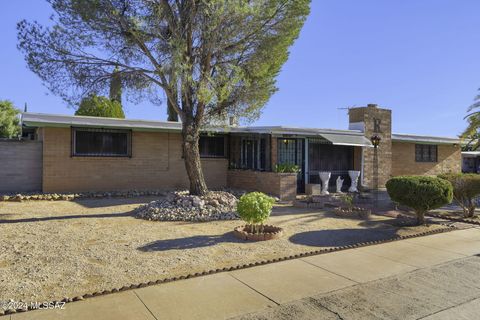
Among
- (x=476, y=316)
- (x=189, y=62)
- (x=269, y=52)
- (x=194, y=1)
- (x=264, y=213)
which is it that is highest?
(x=194, y=1)

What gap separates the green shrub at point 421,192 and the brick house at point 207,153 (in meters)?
5.66

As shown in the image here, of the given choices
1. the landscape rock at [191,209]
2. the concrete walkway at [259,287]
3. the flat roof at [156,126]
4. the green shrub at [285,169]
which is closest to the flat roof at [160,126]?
the flat roof at [156,126]

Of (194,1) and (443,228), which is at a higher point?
(194,1)

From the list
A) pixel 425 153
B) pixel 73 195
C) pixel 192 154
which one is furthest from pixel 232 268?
pixel 425 153

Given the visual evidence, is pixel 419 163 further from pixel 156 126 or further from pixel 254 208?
pixel 254 208

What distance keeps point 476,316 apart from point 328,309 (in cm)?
181

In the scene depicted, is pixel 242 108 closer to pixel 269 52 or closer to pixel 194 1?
pixel 269 52

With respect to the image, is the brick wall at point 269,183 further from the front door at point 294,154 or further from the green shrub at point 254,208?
the green shrub at point 254,208

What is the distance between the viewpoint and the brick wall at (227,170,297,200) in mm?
14930

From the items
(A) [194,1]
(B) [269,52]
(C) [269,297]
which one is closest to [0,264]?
(C) [269,297]

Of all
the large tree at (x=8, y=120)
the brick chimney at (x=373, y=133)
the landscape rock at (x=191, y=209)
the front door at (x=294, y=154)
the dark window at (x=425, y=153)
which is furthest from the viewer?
the large tree at (x=8, y=120)

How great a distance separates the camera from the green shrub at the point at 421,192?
9.46m

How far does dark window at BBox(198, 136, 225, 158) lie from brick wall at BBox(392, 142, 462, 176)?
10.6 meters

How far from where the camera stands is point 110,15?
10758mm
